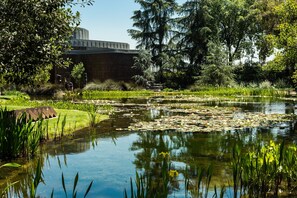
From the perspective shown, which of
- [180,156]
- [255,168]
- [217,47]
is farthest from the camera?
[217,47]

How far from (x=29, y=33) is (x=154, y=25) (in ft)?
120


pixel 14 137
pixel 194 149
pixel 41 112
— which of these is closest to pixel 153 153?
pixel 194 149

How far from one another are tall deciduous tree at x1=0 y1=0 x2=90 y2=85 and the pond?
2309 mm

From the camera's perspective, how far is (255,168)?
17.7 feet

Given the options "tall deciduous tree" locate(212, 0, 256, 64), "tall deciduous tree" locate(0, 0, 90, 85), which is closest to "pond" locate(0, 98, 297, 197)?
"tall deciduous tree" locate(0, 0, 90, 85)

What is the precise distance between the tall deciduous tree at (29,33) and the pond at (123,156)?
2.31 meters

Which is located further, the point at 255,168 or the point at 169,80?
the point at 169,80

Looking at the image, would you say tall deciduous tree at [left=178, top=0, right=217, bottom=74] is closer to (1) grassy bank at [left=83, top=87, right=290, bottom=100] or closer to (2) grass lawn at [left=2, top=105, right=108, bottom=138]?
(1) grassy bank at [left=83, top=87, right=290, bottom=100]

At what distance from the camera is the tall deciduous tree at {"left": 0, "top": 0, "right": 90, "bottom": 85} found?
776 cm

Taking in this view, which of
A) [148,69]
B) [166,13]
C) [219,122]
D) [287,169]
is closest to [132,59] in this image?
[148,69]

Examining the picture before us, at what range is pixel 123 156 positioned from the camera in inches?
340

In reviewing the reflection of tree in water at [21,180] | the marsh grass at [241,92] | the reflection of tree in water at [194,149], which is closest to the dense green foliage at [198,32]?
the marsh grass at [241,92]

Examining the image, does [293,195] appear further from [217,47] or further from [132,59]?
[132,59]

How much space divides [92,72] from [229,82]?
1603cm
